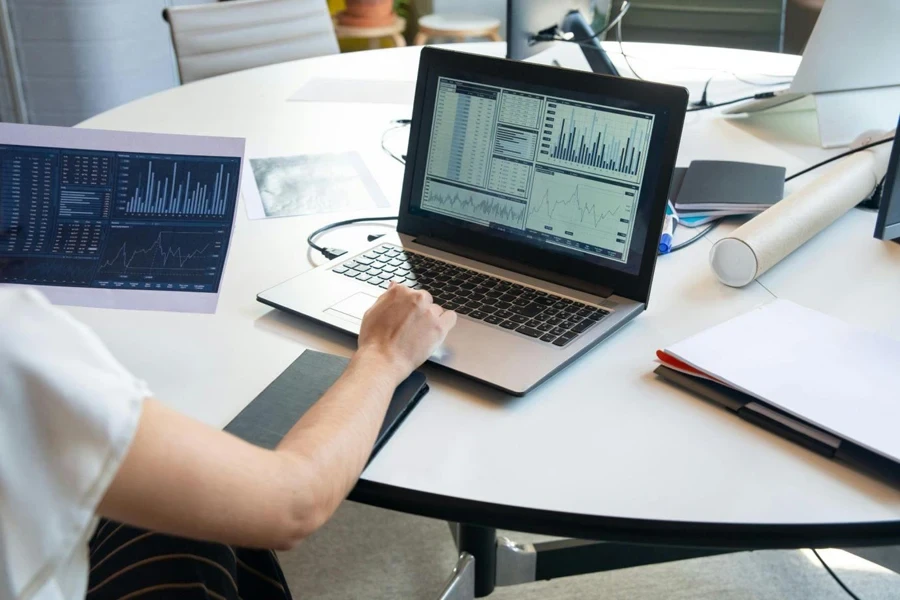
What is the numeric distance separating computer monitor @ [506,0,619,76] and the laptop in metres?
0.65

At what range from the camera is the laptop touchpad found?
99 cm

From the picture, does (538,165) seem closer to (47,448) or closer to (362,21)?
(47,448)

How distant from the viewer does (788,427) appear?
2.67ft

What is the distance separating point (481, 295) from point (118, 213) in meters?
0.43

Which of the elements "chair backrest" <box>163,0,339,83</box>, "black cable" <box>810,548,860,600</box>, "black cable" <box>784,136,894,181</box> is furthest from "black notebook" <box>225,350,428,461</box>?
"chair backrest" <box>163,0,339,83</box>

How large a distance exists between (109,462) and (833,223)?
1.09 m

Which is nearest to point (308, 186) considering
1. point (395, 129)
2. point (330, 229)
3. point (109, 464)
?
point (330, 229)

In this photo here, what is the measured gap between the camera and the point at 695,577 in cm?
164

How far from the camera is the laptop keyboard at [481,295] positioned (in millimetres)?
958

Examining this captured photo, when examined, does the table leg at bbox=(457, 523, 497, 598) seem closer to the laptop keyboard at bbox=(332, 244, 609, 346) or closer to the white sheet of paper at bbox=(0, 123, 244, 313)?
the laptop keyboard at bbox=(332, 244, 609, 346)

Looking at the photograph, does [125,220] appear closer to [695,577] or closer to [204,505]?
[204,505]

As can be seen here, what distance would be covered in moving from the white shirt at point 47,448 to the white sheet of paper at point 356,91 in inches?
Answer: 51.9

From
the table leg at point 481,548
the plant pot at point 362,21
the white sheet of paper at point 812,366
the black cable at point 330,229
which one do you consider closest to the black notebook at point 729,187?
the white sheet of paper at point 812,366

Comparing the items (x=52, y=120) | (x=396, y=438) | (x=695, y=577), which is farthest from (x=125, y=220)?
(x=52, y=120)
